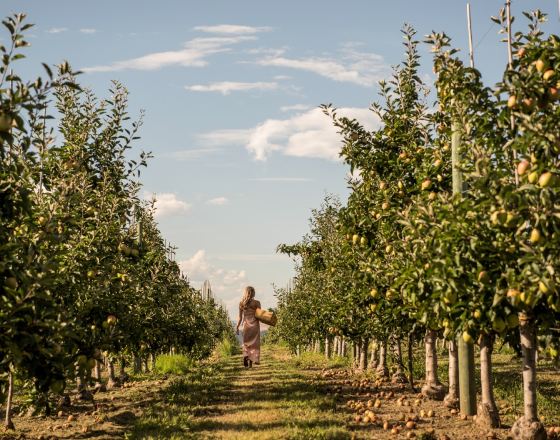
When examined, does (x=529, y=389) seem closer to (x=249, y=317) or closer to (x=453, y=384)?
(x=453, y=384)

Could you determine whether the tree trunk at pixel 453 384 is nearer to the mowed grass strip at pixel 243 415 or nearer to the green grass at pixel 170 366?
the mowed grass strip at pixel 243 415

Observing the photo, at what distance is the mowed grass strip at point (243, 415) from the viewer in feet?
30.7

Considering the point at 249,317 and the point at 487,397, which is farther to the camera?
the point at 249,317

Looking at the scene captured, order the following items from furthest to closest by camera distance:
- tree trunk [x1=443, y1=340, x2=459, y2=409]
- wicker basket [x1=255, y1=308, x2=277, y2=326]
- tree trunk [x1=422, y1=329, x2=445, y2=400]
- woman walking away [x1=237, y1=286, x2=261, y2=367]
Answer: woman walking away [x1=237, y1=286, x2=261, y2=367] → wicker basket [x1=255, y1=308, x2=277, y2=326] → tree trunk [x1=422, y1=329, x2=445, y2=400] → tree trunk [x1=443, y1=340, x2=459, y2=409]

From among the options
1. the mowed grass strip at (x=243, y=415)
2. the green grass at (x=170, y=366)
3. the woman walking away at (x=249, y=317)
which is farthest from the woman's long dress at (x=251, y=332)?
the green grass at (x=170, y=366)

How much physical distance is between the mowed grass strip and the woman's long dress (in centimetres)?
112

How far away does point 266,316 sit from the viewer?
15.9 m

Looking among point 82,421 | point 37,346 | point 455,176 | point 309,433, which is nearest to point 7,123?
point 37,346

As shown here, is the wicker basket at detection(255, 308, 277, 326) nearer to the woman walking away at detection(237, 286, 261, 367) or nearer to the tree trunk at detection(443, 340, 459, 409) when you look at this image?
the woman walking away at detection(237, 286, 261, 367)

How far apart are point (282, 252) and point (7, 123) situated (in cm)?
2508

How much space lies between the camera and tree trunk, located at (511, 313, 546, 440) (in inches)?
312

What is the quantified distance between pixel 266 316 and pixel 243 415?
4.68 meters

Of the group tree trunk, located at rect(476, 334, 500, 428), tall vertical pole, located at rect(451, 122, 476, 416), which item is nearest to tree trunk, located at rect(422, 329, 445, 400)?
tall vertical pole, located at rect(451, 122, 476, 416)

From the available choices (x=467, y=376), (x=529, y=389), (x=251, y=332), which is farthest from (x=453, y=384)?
(x=251, y=332)
